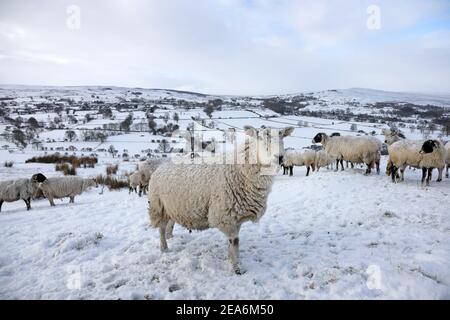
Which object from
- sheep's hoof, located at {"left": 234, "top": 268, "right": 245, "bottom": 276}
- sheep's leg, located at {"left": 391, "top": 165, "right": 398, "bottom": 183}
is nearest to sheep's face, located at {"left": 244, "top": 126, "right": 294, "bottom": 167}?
sheep's hoof, located at {"left": 234, "top": 268, "right": 245, "bottom": 276}

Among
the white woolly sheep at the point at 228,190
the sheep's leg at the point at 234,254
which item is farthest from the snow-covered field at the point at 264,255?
the white woolly sheep at the point at 228,190

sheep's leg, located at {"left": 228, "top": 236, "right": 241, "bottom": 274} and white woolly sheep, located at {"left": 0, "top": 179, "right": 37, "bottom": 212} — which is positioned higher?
sheep's leg, located at {"left": 228, "top": 236, "right": 241, "bottom": 274}

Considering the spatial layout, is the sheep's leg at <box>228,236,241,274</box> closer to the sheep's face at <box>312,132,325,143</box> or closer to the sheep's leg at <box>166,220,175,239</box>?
the sheep's leg at <box>166,220,175,239</box>

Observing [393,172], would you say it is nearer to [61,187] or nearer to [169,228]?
[169,228]

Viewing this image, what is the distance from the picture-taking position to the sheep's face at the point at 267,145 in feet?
15.0

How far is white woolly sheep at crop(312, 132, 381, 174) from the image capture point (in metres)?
13.4

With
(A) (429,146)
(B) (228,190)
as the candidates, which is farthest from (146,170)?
(A) (429,146)

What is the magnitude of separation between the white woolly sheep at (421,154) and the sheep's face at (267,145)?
8131 mm

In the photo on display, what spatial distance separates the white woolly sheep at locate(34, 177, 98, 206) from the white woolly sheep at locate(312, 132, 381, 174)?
12.9 m

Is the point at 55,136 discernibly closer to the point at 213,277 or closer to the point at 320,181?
the point at 320,181

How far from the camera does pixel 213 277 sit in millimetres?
4480

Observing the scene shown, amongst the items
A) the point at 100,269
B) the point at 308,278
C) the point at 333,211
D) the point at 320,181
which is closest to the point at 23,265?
the point at 100,269

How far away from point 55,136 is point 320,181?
132ft

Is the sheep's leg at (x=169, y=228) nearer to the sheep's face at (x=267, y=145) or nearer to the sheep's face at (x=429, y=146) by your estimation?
the sheep's face at (x=267, y=145)
